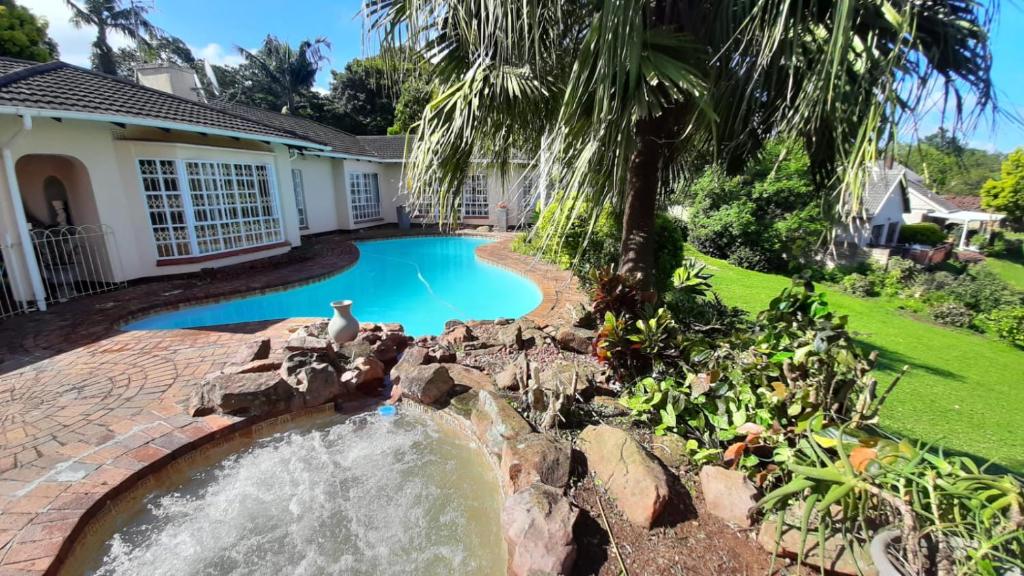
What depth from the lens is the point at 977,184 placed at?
4225 cm

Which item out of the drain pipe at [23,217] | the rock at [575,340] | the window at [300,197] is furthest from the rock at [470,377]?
the window at [300,197]

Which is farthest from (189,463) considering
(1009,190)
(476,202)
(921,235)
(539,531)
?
(1009,190)

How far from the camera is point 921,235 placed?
93.6 feet

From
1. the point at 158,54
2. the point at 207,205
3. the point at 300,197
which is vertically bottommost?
the point at 207,205

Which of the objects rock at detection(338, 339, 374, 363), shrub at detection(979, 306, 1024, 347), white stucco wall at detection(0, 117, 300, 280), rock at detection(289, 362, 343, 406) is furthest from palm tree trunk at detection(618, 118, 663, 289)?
shrub at detection(979, 306, 1024, 347)

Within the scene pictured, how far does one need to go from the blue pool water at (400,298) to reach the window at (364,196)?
5.14 metres

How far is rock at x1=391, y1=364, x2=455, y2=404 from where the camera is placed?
445cm

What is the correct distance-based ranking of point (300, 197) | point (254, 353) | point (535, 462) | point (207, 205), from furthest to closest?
point (300, 197), point (207, 205), point (254, 353), point (535, 462)

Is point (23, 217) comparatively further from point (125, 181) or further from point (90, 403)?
point (90, 403)

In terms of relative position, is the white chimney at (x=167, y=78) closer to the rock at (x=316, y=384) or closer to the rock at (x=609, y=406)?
the rock at (x=316, y=384)

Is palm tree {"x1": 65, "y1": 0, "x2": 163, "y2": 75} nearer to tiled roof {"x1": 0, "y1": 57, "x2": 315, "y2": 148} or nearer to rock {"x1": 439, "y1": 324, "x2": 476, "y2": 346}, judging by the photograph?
tiled roof {"x1": 0, "y1": 57, "x2": 315, "y2": 148}

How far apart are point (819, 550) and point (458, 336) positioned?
→ 14.3 feet

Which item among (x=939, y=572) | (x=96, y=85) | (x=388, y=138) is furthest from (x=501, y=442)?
(x=388, y=138)

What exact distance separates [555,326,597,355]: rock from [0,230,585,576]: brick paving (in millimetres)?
1671
